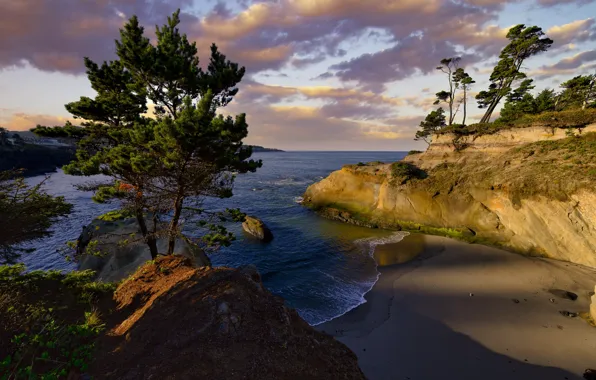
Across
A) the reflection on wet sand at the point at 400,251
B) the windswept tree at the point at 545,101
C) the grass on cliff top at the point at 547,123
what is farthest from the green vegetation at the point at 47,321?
the windswept tree at the point at 545,101

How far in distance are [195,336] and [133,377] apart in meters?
1.76

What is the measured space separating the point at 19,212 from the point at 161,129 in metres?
5.88

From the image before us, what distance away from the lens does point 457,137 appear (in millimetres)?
35500

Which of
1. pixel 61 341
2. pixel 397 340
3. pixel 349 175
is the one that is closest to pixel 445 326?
pixel 397 340

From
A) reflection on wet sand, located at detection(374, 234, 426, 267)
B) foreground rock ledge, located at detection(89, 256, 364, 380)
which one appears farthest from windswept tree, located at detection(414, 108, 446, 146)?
foreground rock ledge, located at detection(89, 256, 364, 380)

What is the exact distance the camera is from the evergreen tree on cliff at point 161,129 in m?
10.6

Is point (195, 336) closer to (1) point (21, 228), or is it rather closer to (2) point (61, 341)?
(2) point (61, 341)

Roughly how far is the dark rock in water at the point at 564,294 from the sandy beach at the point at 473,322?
4.1 inches

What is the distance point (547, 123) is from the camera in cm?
2886

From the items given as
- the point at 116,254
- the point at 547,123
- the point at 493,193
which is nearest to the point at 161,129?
the point at 116,254

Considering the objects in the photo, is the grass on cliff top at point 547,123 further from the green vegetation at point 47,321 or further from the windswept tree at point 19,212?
the windswept tree at point 19,212

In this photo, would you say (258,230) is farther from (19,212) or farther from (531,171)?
(531,171)

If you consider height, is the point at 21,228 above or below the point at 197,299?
above

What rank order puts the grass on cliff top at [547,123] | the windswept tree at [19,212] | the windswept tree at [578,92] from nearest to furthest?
1. the windswept tree at [19,212]
2. the grass on cliff top at [547,123]
3. the windswept tree at [578,92]
